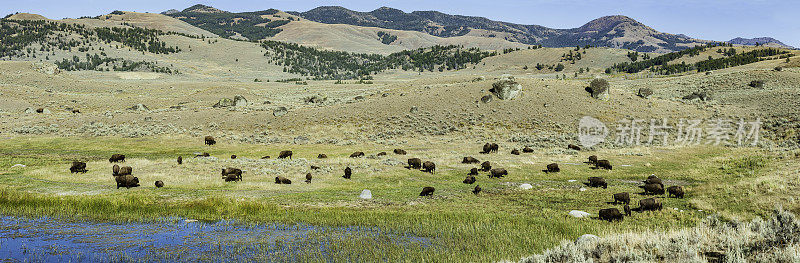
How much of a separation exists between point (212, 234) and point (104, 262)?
146 inches

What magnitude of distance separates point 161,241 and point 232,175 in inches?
482

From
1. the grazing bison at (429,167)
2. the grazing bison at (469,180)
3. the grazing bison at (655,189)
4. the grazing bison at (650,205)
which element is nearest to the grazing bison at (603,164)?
the grazing bison at (655,189)

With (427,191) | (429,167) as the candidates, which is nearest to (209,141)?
Answer: (429,167)

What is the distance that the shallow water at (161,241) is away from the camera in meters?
13.1

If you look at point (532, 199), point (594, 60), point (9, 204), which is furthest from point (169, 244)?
point (594, 60)

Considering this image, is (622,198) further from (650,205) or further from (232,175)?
(232,175)

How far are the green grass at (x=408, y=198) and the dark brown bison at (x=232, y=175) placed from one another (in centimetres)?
74

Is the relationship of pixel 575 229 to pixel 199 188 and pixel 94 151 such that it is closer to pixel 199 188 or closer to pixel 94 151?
pixel 199 188

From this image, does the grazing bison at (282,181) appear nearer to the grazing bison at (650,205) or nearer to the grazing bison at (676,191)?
the grazing bison at (650,205)

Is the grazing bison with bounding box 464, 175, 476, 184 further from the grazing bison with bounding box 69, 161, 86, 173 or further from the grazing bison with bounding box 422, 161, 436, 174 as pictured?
the grazing bison with bounding box 69, 161, 86, 173

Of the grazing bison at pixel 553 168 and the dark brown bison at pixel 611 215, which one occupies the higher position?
the dark brown bison at pixel 611 215

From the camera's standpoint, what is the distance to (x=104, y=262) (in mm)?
12602

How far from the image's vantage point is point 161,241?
1478 cm

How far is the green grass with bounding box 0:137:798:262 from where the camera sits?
49.7ft
